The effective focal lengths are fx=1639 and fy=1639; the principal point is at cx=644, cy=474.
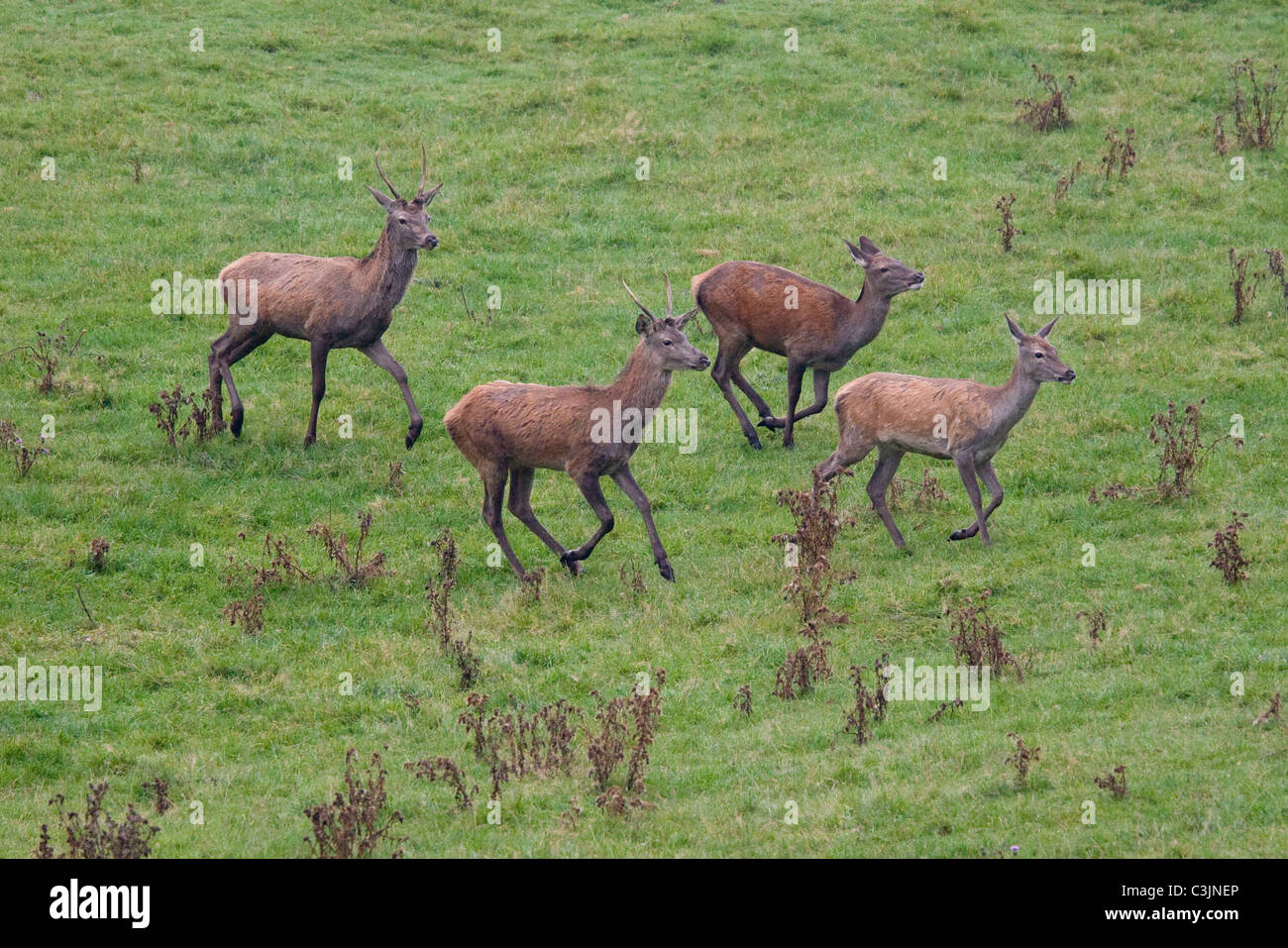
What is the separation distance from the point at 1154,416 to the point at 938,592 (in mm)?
3337

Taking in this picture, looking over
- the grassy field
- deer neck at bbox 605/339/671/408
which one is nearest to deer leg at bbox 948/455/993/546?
the grassy field

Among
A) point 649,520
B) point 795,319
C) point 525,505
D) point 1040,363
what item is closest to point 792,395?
point 795,319

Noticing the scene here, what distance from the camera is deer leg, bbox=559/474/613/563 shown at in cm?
1298

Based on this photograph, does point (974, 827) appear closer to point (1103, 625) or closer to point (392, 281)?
point (1103, 625)

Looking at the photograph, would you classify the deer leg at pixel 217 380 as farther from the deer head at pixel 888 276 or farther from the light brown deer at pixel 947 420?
the deer head at pixel 888 276

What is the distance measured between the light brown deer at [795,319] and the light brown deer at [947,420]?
192cm

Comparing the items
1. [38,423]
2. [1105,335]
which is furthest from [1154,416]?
[38,423]

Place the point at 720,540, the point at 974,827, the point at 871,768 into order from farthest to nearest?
the point at 720,540 → the point at 871,768 → the point at 974,827

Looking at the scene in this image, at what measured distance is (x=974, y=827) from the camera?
8.73 meters

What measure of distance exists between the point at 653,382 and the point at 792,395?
8.65 feet

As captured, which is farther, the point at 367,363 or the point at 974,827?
the point at 367,363

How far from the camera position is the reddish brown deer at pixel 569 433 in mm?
13078

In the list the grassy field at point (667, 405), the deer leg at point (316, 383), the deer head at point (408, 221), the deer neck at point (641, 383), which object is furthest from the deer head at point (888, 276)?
the deer leg at point (316, 383)

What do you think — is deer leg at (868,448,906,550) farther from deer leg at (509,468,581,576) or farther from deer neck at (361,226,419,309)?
deer neck at (361,226,419,309)
